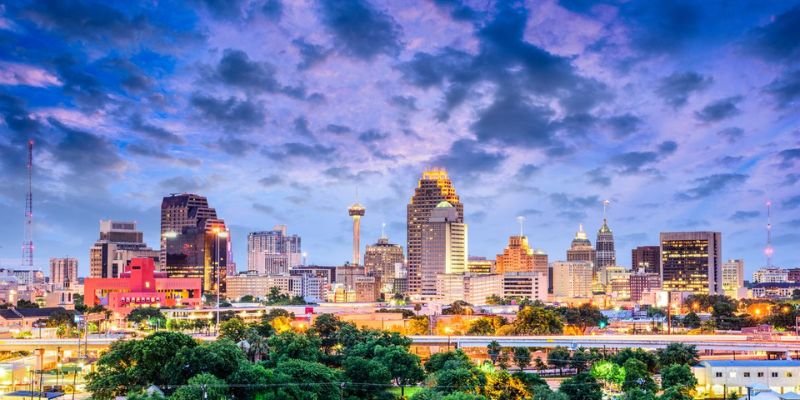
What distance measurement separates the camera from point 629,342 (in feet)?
253

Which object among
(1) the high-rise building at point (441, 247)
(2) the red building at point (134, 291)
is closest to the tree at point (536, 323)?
(2) the red building at point (134, 291)

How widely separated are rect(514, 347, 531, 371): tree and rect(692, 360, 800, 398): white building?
17.6m

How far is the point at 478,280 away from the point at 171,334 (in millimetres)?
123973

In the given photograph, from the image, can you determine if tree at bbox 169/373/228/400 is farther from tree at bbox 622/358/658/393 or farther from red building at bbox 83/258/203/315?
red building at bbox 83/258/203/315

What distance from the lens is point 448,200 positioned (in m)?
196

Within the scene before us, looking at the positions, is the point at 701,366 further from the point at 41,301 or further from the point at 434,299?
the point at 41,301

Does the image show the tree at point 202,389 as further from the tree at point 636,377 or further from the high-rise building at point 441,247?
the high-rise building at point 441,247

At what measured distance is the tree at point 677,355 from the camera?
68188 mm

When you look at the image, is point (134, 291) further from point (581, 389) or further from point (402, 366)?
point (581, 389)

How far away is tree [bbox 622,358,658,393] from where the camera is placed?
189ft

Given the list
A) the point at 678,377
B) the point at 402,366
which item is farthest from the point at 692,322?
the point at 402,366

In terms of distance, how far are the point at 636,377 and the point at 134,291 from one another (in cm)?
9737

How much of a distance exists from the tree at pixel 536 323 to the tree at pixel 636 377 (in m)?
35.3

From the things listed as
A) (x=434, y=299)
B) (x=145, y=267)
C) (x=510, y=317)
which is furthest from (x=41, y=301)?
(x=510, y=317)
